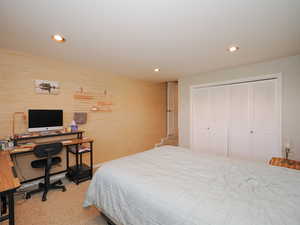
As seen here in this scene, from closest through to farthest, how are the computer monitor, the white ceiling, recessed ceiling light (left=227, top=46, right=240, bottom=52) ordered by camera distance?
the white ceiling < recessed ceiling light (left=227, top=46, right=240, bottom=52) < the computer monitor

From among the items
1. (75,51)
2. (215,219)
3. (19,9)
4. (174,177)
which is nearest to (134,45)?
(75,51)

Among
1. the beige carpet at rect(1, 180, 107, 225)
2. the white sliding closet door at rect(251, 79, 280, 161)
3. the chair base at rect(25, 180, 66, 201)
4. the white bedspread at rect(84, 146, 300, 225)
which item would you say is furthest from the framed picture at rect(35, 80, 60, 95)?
the white sliding closet door at rect(251, 79, 280, 161)

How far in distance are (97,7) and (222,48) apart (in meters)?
1.91

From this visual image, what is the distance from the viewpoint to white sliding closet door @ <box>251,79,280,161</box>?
2840 millimetres

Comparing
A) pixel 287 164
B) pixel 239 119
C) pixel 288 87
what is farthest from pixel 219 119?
pixel 287 164

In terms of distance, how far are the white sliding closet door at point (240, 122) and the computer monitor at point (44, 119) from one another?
374cm

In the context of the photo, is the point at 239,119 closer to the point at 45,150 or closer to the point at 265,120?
the point at 265,120

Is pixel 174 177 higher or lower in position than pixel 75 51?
lower

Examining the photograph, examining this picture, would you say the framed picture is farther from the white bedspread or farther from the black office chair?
the white bedspread

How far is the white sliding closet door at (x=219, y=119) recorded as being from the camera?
3.47 metres

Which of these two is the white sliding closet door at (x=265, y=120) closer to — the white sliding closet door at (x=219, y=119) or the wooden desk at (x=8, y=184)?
the white sliding closet door at (x=219, y=119)

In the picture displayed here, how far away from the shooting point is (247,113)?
3.17m

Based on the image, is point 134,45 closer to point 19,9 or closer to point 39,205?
point 19,9

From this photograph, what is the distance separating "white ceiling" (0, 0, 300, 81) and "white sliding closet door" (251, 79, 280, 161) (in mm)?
647
